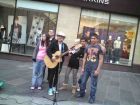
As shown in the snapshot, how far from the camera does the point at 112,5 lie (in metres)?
18.5

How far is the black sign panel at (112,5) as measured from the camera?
1834 centimetres

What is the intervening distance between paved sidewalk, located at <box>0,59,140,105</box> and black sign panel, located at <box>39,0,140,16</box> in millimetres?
3699

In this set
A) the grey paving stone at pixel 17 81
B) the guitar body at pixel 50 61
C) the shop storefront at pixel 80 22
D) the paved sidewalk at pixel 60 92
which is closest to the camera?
the paved sidewalk at pixel 60 92

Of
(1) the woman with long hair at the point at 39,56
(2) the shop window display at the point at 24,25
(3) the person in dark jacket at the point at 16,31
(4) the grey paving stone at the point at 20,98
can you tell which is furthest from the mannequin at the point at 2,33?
(4) the grey paving stone at the point at 20,98

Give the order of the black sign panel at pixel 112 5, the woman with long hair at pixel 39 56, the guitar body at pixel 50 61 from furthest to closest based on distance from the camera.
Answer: the black sign panel at pixel 112 5
the woman with long hair at pixel 39 56
the guitar body at pixel 50 61

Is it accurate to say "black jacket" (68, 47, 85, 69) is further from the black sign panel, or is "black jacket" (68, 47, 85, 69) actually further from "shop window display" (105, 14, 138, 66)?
"shop window display" (105, 14, 138, 66)

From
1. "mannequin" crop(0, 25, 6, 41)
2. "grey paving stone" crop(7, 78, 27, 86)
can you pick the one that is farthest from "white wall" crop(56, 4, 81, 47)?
"grey paving stone" crop(7, 78, 27, 86)

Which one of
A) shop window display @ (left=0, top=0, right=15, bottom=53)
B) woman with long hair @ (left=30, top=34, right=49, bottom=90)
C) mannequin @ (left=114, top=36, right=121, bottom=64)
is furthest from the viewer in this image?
mannequin @ (left=114, top=36, right=121, bottom=64)

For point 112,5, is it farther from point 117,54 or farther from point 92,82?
point 92,82

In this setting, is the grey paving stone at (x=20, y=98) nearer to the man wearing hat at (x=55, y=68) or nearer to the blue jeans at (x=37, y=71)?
the man wearing hat at (x=55, y=68)

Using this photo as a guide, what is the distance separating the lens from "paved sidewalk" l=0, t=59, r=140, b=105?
33.1 feet

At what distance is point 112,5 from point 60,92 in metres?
8.22

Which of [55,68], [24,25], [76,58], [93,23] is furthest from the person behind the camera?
[24,25]

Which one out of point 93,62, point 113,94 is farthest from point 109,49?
point 93,62
